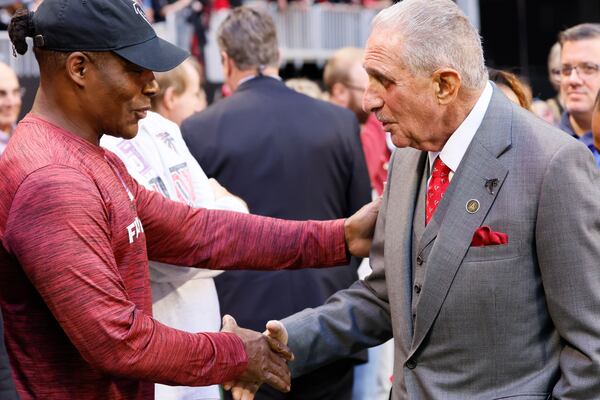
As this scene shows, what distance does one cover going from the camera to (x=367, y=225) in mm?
2855

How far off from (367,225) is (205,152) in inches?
59.1

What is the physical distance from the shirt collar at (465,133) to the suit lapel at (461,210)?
0.9 inches

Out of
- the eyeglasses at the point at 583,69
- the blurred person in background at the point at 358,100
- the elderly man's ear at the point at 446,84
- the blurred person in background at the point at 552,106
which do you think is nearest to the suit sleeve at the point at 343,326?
the elderly man's ear at the point at 446,84

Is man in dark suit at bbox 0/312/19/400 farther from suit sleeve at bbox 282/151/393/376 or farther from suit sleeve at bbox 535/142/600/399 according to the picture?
suit sleeve at bbox 535/142/600/399

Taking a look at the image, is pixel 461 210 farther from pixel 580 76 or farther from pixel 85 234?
pixel 580 76

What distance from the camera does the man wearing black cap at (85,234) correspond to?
212cm

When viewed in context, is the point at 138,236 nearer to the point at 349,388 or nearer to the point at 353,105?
the point at 349,388

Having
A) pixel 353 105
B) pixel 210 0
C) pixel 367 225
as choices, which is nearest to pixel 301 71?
pixel 210 0

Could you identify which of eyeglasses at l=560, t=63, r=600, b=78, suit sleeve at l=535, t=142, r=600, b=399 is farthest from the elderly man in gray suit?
eyeglasses at l=560, t=63, r=600, b=78

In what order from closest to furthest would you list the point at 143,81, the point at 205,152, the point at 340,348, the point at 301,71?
the point at 143,81, the point at 340,348, the point at 205,152, the point at 301,71

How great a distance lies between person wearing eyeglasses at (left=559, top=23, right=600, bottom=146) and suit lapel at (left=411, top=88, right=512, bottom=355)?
7.15ft

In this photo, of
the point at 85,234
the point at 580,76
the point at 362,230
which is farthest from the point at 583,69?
the point at 85,234

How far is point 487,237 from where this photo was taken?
2246 millimetres

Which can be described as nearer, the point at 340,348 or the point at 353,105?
the point at 340,348
